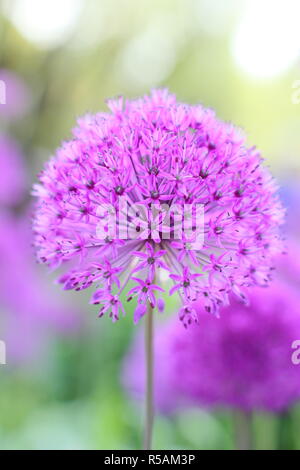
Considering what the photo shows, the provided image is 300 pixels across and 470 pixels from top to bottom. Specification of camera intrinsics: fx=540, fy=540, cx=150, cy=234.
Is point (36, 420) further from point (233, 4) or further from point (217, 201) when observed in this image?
point (233, 4)

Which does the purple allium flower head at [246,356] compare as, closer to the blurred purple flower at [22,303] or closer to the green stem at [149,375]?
the green stem at [149,375]

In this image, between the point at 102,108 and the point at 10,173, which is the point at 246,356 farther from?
the point at 102,108

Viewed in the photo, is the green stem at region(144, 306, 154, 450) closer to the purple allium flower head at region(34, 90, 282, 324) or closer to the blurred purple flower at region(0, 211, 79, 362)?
the purple allium flower head at region(34, 90, 282, 324)

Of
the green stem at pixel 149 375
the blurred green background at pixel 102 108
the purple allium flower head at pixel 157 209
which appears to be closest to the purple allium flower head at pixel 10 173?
the blurred green background at pixel 102 108

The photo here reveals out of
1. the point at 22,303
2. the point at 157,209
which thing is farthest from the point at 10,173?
the point at 157,209

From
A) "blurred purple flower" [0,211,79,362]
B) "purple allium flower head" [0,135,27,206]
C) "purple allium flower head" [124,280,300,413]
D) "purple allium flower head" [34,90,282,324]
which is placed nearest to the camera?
"purple allium flower head" [34,90,282,324]

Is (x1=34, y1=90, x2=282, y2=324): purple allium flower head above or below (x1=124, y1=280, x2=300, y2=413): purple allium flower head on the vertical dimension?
above

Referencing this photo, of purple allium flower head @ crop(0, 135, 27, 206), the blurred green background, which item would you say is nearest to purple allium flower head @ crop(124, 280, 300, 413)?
the blurred green background
